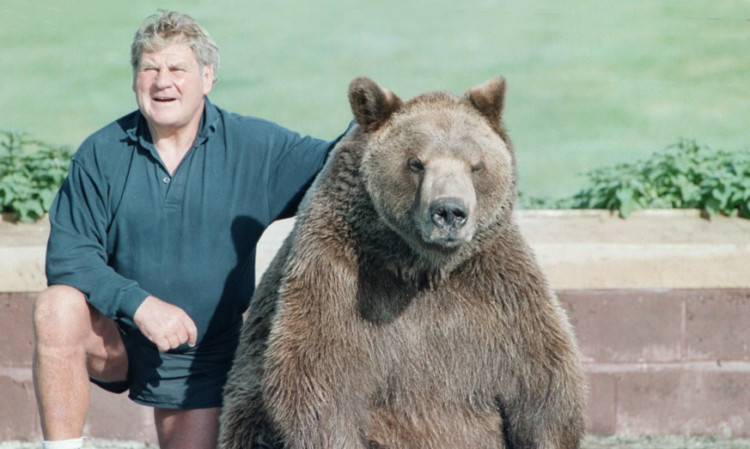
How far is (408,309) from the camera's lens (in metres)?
4.00

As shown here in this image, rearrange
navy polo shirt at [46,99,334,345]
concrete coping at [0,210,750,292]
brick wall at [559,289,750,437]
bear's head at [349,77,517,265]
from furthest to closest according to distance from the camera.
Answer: brick wall at [559,289,750,437]
concrete coping at [0,210,750,292]
navy polo shirt at [46,99,334,345]
bear's head at [349,77,517,265]

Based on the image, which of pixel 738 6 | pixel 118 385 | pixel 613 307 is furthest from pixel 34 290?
pixel 738 6

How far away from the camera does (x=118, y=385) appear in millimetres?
4742

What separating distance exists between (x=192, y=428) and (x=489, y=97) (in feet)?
6.34

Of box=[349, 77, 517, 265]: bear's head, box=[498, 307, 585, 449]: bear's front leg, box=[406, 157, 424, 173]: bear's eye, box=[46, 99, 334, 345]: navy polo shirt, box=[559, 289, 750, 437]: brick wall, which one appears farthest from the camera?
box=[559, 289, 750, 437]: brick wall

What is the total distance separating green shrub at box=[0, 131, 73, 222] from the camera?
6.16 m

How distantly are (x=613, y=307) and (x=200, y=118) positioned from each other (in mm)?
2365

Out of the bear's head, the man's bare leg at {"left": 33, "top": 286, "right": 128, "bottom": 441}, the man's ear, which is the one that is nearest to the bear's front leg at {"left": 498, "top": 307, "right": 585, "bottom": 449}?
the bear's head

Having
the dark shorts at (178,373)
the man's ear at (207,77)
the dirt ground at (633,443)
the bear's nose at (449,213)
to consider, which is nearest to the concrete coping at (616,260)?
the dirt ground at (633,443)

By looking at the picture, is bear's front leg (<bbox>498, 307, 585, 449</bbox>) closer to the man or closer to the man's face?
the man

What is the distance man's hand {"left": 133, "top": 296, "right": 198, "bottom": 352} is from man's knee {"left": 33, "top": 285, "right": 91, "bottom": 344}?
0.81 ft

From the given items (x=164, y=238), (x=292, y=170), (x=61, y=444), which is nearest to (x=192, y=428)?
(x=61, y=444)

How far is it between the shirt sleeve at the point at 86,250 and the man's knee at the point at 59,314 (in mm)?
44

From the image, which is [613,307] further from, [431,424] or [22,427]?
[22,427]
